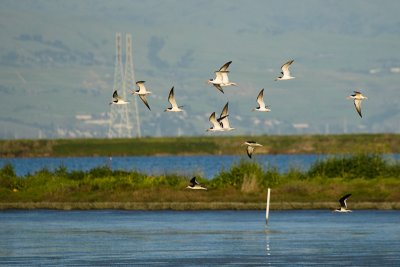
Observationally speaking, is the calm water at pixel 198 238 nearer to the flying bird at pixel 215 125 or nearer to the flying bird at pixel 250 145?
the flying bird at pixel 250 145

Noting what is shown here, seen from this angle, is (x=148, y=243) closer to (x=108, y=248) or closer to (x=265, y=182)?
(x=108, y=248)

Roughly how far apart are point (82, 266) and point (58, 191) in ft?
110

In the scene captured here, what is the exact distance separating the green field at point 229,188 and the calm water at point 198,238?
232 centimetres

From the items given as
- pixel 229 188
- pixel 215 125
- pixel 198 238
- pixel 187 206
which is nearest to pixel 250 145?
pixel 215 125

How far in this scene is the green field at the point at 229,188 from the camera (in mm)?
75312

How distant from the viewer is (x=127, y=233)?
2377 inches

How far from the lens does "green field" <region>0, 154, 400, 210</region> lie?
7531cm

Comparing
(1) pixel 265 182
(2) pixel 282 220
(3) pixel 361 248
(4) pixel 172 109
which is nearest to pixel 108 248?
(4) pixel 172 109

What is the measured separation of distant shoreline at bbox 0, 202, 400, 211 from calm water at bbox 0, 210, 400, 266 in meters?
1.67

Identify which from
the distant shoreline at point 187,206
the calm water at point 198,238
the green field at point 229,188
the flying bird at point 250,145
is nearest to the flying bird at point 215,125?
the flying bird at point 250,145

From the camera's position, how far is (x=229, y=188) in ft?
254

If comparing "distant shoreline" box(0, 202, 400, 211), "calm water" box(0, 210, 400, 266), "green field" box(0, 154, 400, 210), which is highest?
"green field" box(0, 154, 400, 210)

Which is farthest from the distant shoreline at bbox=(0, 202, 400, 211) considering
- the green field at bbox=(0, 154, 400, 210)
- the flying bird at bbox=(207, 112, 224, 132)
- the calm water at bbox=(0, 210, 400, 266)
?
the flying bird at bbox=(207, 112, 224, 132)

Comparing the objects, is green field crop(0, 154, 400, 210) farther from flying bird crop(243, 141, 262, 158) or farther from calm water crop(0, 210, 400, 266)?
flying bird crop(243, 141, 262, 158)
